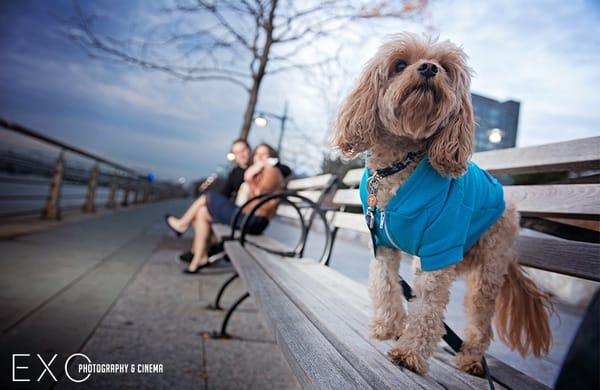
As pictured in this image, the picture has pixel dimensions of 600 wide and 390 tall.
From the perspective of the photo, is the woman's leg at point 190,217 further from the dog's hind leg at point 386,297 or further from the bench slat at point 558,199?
the bench slat at point 558,199

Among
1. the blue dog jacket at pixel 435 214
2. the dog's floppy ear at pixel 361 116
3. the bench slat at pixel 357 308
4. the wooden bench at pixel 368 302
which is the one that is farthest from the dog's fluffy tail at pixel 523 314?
the dog's floppy ear at pixel 361 116

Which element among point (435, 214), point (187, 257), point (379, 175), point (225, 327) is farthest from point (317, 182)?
point (435, 214)

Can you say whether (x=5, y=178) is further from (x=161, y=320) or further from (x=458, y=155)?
(x=458, y=155)

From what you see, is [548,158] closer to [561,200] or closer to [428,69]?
[561,200]

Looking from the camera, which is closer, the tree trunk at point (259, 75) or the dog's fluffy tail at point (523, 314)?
the dog's fluffy tail at point (523, 314)

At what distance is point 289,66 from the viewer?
7125 millimetres

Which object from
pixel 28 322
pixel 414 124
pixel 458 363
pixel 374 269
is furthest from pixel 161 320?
pixel 414 124

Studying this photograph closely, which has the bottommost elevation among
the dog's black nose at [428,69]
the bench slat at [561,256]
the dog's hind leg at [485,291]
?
the dog's hind leg at [485,291]

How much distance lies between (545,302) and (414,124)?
1004mm

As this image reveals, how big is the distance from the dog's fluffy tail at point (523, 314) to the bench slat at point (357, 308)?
238 mm

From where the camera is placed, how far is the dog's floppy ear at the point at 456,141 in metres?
1.54

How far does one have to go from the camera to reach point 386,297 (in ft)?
5.75

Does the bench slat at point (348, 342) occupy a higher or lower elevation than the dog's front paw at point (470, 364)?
higher

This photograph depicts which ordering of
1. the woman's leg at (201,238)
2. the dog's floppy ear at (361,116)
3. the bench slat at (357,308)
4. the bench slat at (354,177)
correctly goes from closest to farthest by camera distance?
the bench slat at (357,308) < the dog's floppy ear at (361,116) < the bench slat at (354,177) < the woman's leg at (201,238)
